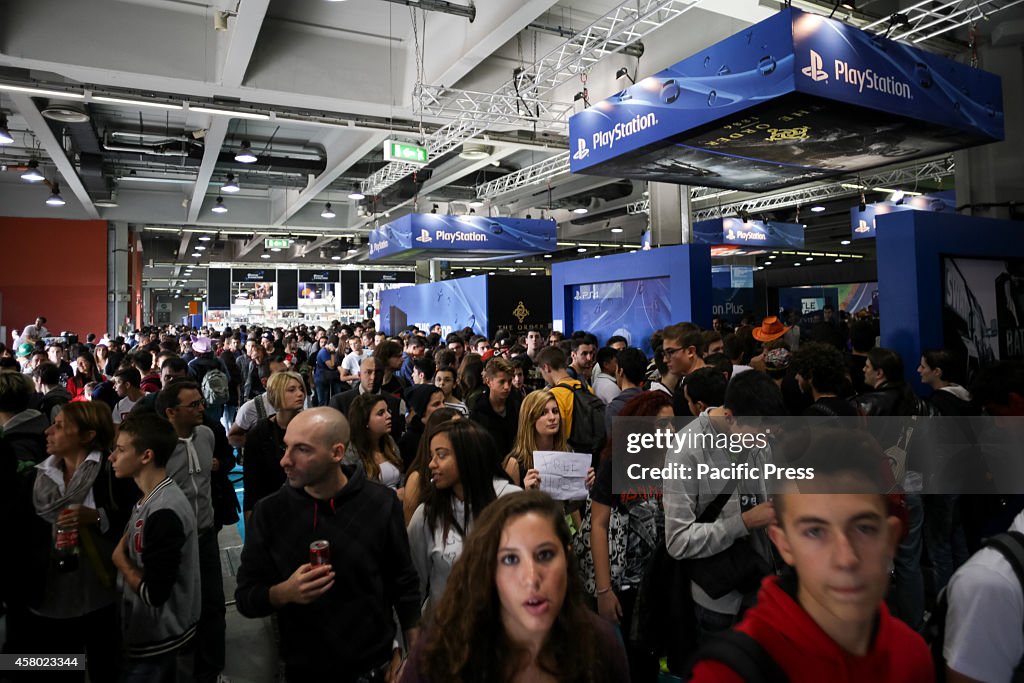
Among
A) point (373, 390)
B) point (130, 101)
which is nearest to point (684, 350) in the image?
point (373, 390)

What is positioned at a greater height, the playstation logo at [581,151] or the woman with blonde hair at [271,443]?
the playstation logo at [581,151]

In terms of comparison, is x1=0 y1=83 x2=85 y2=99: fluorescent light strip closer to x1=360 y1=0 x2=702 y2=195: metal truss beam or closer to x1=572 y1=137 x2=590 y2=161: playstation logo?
x1=360 y1=0 x2=702 y2=195: metal truss beam

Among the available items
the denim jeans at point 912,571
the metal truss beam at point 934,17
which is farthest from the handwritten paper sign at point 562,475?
the metal truss beam at point 934,17

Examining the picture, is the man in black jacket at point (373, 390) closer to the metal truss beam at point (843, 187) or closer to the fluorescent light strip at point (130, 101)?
the fluorescent light strip at point (130, 101)

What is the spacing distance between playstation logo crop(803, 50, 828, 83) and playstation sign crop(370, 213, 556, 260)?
775 centimetres

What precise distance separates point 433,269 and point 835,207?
1166 cm

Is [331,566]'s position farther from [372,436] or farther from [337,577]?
[372,436]

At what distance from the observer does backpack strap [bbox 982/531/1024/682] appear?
1.19 metres

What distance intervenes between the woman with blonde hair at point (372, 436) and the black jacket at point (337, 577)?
42.7 inches

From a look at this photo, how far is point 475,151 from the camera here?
10852 mm

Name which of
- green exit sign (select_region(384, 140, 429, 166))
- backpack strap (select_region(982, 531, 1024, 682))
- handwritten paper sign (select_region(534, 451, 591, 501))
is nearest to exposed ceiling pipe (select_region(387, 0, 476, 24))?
green exit sign (select_region(384, 140, 429, 166))

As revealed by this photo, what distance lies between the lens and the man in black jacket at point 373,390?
13.3 ft

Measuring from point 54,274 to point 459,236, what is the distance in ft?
34.9

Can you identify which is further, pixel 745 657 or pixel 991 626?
pixel 991 626
